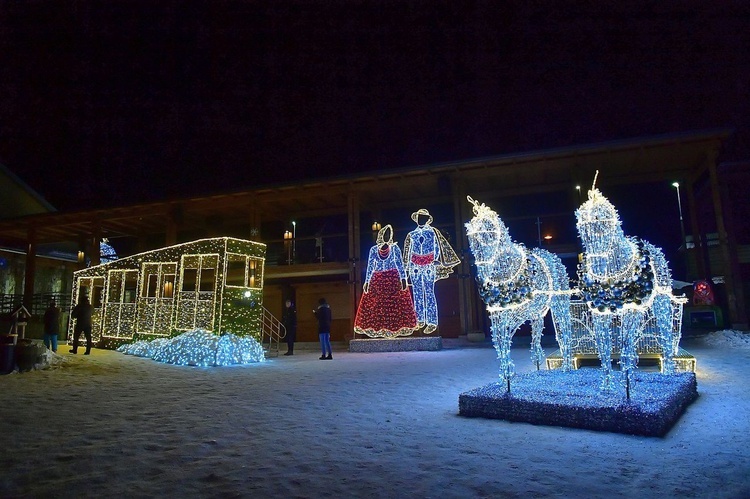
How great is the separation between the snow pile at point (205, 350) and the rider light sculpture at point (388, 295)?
393cm

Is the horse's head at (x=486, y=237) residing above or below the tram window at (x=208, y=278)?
below

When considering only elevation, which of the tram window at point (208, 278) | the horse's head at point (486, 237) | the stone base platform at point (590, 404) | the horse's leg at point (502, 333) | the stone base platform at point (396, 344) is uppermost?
the tram window at point (208, 278)

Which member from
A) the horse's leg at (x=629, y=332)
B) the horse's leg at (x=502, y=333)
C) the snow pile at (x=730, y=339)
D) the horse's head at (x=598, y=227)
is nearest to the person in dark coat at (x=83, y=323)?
the horse's leg at (x=502, y=333)

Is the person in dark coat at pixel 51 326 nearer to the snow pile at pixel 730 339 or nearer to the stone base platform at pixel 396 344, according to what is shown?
the stone base platform at pixel 396 344

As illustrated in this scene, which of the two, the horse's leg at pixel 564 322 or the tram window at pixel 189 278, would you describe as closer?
the horse's leg at pixel 564 322

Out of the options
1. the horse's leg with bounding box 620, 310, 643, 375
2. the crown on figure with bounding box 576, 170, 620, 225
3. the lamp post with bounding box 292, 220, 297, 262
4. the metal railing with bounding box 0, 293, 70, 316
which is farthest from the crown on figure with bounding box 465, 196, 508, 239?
the metal railing with bounding box 0, 293, 70, 316

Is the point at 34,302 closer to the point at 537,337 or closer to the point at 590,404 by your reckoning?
the point at 537,337

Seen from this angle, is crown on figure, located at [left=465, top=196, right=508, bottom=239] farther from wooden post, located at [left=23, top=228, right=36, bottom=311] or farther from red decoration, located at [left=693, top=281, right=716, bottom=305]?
wooden post, located at [left=23, top=228, right=36, bottom=311]

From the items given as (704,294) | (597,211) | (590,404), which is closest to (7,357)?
(590,404)

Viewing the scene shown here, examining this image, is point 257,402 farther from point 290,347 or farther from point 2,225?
point 2,225

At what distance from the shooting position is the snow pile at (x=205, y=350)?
1087 cm

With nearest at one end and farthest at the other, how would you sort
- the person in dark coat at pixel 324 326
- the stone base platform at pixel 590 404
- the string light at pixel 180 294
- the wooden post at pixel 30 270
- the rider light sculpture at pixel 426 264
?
the stone base platform at pixel 590 404
the string light at pixel 180 294
the person in dark coat at pixel 324 326
the rider light sculpture at pixel 426 264
the wooden post at pixel 30 270

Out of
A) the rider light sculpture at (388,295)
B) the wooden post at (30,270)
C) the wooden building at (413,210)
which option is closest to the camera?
the rider light sculpture at (388,295)

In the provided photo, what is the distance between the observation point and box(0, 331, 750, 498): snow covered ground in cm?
328
